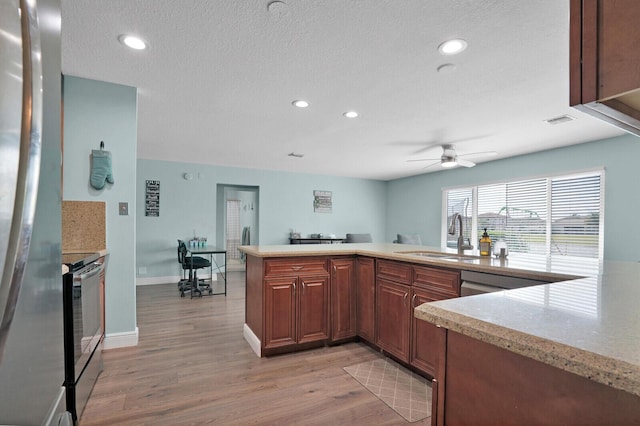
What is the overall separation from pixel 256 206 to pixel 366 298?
15.7ft

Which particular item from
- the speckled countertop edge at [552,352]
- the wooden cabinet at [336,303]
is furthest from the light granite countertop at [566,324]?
the wooden cabinet at [336,303]

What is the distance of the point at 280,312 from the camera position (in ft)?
8.84

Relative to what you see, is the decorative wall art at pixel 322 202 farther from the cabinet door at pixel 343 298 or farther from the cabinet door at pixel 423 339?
the cabinet door at pixel 423 339

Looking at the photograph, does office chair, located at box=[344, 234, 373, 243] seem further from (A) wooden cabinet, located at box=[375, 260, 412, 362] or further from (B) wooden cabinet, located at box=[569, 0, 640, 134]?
(B) wooden cabinet, located at box=[569, 0, 640, 134]

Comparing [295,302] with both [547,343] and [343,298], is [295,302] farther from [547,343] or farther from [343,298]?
[547,343]

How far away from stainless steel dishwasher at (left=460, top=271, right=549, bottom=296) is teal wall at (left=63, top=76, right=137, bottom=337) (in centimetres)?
276

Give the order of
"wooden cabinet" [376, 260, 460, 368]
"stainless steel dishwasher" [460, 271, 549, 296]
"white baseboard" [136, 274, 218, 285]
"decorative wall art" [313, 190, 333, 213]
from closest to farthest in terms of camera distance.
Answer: "stainless steel dishwasher" [460, 271, 549, 296], "wooden cabinet" [376, 260, 460, 368], "white baseboard" [136, 274, 218, 285], "decorative wall art" [313, 190, 333, 213]

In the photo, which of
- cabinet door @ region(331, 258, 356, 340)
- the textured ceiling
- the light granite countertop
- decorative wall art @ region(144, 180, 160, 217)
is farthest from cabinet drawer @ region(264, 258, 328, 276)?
decorative wall art @ region(144, 180, 160, 217)

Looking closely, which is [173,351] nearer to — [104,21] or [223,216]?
[104,21]

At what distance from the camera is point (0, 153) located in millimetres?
348

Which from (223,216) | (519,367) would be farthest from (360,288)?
(223,216)

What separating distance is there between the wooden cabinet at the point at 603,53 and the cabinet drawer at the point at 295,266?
229cm

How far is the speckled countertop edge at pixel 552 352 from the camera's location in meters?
0.46

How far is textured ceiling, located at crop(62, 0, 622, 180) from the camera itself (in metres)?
1.85
